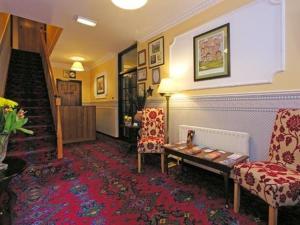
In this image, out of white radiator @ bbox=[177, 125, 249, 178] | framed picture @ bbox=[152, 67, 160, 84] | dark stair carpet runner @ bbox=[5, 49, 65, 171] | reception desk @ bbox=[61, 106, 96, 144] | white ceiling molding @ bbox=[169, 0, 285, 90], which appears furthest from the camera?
reception desk @ bbox=[61, 106, 96, 144]

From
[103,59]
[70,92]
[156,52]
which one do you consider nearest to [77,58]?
[103,59]

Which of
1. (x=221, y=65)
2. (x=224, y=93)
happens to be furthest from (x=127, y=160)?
(x=221, y=65)

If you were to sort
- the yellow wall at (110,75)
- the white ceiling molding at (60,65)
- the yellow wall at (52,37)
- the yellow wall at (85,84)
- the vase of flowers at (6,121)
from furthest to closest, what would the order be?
the yellow wall at (85,84) < the white ceiling molding at (60,65) < the yellow wall at (110,75) < the yellow wall at (52,37) < the vase of flowers at (6,121)

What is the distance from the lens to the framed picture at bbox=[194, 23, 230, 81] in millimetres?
2527

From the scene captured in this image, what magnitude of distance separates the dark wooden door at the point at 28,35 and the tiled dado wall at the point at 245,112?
595cm

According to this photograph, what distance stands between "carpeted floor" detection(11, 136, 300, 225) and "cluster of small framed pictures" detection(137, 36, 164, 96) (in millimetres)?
1863

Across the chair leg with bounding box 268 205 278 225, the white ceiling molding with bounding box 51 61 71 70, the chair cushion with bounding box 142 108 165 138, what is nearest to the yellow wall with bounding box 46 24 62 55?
the white ceiling molding with bounding box 51 61 71 70

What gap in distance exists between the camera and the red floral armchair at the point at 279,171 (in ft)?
4.69

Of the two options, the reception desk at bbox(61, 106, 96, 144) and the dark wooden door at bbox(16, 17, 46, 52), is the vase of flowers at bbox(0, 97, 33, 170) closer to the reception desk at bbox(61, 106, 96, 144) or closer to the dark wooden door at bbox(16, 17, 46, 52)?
the reception desk at bbox(61, 106, 96, 144)

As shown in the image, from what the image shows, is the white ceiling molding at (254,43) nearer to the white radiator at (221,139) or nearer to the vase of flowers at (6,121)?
the white radiator at (221,139)

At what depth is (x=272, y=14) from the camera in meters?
2.04

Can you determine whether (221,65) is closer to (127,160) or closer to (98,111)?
(127,160)

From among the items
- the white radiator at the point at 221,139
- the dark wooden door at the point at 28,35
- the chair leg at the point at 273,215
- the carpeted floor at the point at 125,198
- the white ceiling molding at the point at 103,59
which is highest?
the dark wooden door at the point at 28,35

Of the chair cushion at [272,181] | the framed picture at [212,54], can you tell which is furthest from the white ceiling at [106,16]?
the chair cushion at [272,181]
